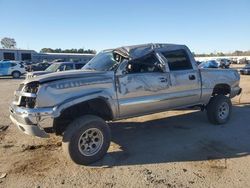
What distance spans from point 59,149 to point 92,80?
1693 millimetres

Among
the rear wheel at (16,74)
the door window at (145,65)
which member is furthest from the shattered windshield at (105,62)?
the rear wheel at (16,74)

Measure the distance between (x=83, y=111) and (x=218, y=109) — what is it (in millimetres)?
3775

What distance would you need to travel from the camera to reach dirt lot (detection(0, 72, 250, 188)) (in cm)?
448

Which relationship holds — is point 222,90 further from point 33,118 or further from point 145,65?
point 33,118

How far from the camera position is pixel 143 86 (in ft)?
19.3

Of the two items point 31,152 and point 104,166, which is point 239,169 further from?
point 31,152

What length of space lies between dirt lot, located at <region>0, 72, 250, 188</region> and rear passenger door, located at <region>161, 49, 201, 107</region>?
2.70 ft

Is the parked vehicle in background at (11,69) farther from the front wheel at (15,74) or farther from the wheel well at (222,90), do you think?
the wheel well at (222,90)

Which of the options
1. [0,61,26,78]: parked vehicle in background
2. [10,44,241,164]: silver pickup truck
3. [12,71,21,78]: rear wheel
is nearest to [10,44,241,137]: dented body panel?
[10,44,241,164]: silver pickup truck

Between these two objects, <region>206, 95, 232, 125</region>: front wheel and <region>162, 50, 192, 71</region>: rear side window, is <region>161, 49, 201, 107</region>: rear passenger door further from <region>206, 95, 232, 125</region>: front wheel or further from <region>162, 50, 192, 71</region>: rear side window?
<region>206, 95, 232, 125</region>: front wheel

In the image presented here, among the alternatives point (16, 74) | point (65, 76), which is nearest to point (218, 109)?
point (65, 76)

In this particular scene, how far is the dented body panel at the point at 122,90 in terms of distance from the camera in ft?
15.8

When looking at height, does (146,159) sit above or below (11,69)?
below

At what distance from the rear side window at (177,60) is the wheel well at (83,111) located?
1.89 m
